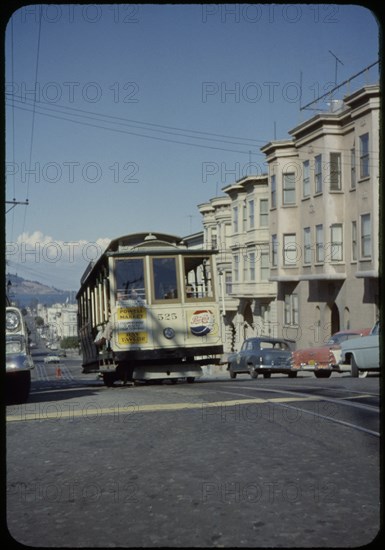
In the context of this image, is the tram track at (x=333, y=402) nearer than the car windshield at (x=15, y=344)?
Yes

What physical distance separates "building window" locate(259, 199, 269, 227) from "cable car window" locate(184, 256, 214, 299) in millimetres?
29397

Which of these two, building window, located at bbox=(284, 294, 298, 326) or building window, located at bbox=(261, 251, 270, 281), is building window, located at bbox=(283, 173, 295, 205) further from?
building window, located at bbox=(261, 251, 270, 281)

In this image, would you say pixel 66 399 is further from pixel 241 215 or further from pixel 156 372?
pixel 241 215

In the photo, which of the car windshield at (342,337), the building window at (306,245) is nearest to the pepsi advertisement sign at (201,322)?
the car windshield at (342,337)

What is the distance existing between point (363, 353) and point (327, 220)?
56.5 feet

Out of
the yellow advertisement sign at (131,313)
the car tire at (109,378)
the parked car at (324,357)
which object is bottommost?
the car tire at (109,378)

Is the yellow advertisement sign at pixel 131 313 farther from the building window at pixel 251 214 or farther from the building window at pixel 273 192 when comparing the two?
the building window at pixel 251 214

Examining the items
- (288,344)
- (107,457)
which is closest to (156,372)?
(288,344)

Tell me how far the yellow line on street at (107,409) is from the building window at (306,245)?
89.2 ft

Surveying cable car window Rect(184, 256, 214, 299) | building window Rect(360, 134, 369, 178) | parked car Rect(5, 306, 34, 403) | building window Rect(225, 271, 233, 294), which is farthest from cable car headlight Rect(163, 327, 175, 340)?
building window Rect(225, 271, 233, 294)

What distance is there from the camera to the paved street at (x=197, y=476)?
5.63 m

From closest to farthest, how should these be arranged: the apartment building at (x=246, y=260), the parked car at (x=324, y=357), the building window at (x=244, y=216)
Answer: the parked car at (x=324, y=357)
the apartment building at (x=246, y=260)
the building window at (x=244, y=216)

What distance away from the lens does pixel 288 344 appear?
28.1 m

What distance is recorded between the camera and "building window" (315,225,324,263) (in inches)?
1510
